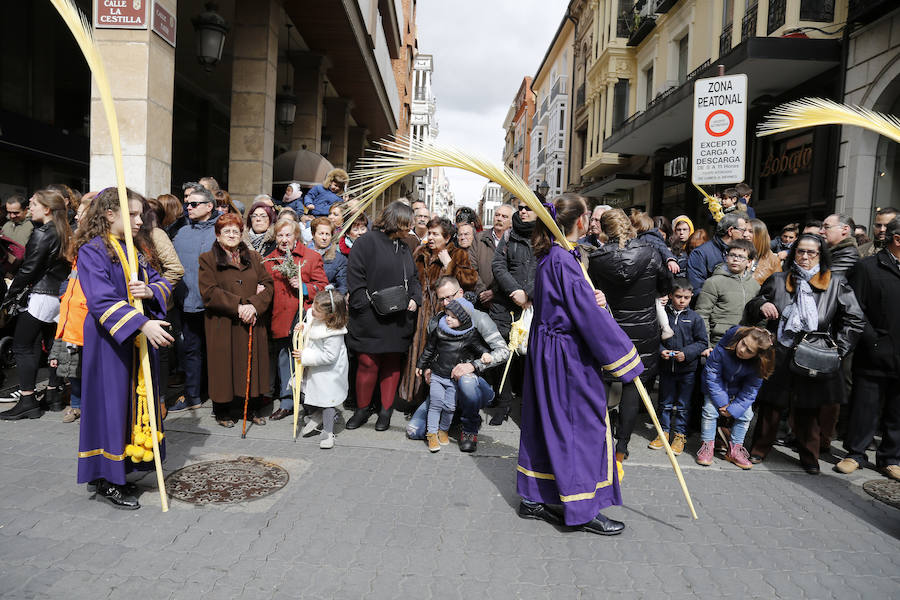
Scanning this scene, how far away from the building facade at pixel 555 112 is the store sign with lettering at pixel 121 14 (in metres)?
32.3

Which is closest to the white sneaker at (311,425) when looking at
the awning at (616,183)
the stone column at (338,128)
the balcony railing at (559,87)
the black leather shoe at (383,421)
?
the black leather shoe at (383,421)

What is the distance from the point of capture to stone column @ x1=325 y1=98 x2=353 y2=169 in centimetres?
1793

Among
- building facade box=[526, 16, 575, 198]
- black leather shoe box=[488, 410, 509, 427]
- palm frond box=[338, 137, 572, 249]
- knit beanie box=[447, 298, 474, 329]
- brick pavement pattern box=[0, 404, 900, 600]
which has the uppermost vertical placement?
building facade box=[526, 16, 575, 198]

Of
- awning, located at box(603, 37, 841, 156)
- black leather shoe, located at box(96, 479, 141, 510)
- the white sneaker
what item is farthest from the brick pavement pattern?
awning, located at box(603, 37, 841, 156)

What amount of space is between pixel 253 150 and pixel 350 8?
141 inches

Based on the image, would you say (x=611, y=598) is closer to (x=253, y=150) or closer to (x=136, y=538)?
(x=136, y=538)

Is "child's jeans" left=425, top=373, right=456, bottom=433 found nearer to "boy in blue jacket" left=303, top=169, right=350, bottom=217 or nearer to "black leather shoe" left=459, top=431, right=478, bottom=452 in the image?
"black leather shoe" left=459, top=431, right=478, bottom=452

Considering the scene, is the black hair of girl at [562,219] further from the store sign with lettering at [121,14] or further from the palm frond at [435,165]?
the store sign with lettering at [121,14]

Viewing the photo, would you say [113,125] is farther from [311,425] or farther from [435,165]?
[311,425]

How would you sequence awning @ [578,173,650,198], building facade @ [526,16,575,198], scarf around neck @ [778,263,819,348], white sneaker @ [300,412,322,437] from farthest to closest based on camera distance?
1. building facade @ [526,16,575,198]
2. awning @ [578,173,650,198]
3. white sneaker @ [300,412,322,437]
4. scarf around neck @ [778,263,819,348]

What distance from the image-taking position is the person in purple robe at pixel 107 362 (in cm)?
385

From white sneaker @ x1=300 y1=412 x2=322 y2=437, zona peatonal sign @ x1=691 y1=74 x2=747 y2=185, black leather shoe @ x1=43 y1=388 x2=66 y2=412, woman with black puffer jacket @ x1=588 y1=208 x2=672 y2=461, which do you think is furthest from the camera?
zona peatonal sign @ x1=691 y1=74 x2=747 y2=185

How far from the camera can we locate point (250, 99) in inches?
388

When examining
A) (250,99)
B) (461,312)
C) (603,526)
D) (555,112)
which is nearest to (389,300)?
(461,312)
